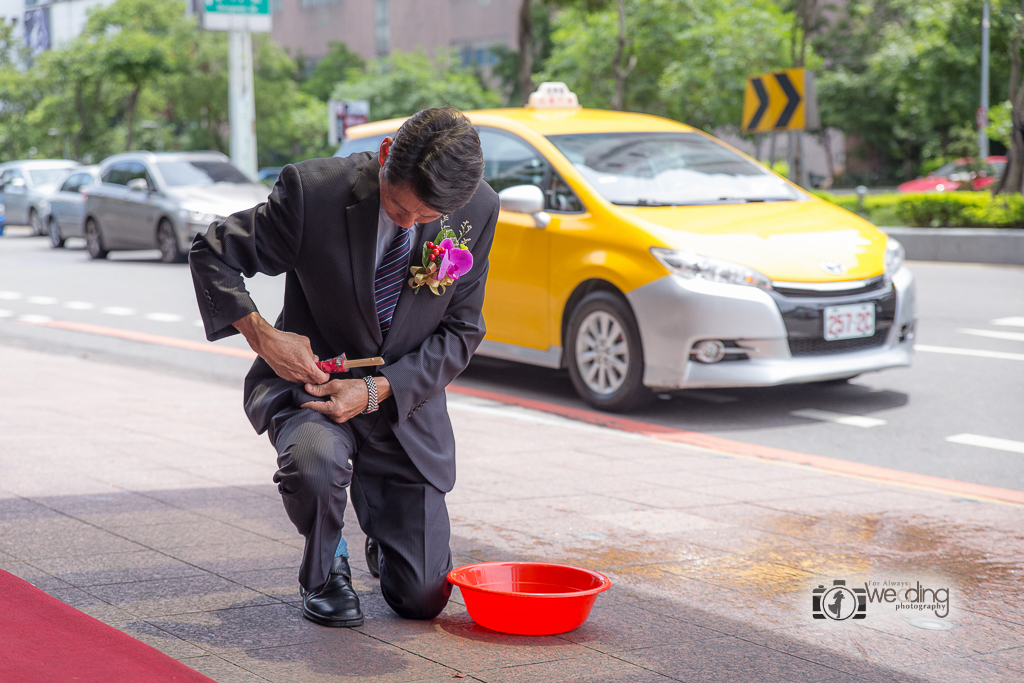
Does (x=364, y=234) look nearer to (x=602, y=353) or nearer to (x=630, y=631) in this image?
(x=630, y=631)

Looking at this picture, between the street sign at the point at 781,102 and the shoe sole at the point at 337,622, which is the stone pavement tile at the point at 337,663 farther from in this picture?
the street sign at the point at 781,102

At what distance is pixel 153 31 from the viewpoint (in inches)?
1740

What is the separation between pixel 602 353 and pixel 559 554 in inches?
113

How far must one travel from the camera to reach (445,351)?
3.43 metres

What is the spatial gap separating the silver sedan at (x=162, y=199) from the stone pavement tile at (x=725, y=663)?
47.7ft

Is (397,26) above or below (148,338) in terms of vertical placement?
above

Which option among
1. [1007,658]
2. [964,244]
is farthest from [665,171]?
[964,244]

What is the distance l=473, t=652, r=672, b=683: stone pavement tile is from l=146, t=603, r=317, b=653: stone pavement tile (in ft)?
1.80

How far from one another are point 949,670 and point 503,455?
2887 millimetres

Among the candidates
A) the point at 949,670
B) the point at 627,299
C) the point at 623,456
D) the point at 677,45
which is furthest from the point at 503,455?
the point at 677,45

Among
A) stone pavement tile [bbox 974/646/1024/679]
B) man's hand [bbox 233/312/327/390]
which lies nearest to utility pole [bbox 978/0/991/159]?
stone pavement tile [bbox 974/646/1024/679]

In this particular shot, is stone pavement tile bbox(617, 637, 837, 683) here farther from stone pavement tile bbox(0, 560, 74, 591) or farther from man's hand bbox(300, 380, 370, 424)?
stone pavement tile bbox(0, 560, 74, 591)

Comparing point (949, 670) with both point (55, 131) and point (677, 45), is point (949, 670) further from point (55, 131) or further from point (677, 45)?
point (55, 131)

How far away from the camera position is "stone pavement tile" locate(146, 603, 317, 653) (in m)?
3.19
